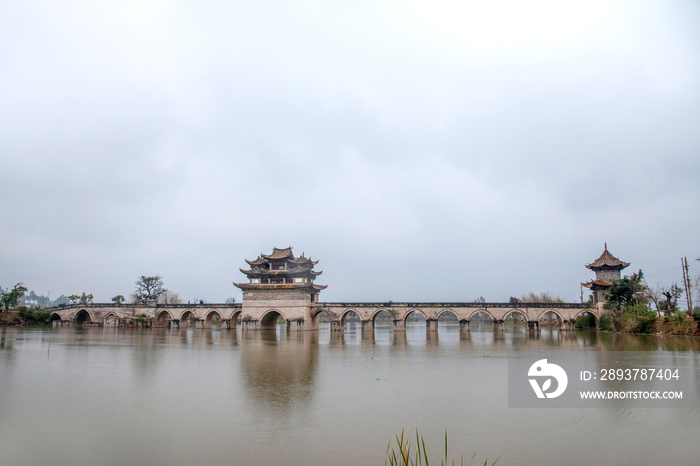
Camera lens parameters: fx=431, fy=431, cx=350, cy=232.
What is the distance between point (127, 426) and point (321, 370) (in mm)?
7960

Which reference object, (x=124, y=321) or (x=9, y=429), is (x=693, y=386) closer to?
(x=9, y=429)

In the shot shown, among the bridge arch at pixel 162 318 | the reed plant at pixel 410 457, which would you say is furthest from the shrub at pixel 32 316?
the reed plant at pixel 410 457

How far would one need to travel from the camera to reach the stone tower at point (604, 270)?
40.3 meters

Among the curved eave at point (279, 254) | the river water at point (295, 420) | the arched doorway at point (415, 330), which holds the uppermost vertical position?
the curved eave at point (279, 254)

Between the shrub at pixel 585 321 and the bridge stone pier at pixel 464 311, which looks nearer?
the bridge stone pier at pixel 464 311

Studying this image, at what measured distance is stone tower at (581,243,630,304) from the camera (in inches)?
1588

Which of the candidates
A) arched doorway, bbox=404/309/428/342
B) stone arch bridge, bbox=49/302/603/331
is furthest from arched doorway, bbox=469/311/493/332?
arched doorway, bbox=404/309/428/342

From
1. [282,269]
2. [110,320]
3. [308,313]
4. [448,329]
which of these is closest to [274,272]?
[282,269]

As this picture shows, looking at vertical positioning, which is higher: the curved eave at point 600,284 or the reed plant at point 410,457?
the curved eave at point 600,284

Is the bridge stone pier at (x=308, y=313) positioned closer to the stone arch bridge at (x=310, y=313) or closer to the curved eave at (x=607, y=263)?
the stone arch bridge at (x=310, y=313)

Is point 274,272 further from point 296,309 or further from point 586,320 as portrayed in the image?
point 586,320

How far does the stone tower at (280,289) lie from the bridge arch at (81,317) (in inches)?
803

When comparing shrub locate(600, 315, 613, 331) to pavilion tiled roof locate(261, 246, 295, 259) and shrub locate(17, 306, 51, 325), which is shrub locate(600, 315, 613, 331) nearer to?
pavilion tiled roof locate(261, 246, 295, 259)

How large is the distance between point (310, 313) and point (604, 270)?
96.1 feet
